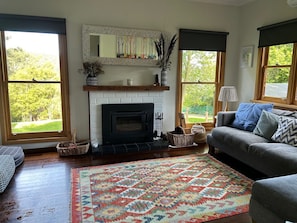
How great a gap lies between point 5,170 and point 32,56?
188cm

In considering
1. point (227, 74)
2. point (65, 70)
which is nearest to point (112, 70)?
point (65, 70)

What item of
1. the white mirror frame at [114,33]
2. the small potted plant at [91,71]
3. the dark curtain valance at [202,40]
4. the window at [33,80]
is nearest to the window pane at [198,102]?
the dark curtain valance at [202,40]

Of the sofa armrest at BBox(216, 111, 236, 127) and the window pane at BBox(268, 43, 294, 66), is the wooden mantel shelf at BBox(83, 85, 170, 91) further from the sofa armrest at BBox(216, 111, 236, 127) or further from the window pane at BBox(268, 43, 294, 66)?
the window pane at BBox(268, 43, 294, 66)

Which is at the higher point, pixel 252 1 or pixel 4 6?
pixel 252 1

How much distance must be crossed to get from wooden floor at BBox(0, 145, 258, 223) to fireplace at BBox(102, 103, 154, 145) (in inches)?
15.7

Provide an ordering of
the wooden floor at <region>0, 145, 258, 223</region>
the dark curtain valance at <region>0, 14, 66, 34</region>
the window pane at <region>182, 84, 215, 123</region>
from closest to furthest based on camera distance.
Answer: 1. the wooden floor at <region>0, 145, 258, 223</region>
2. the dark curtain valance at <region>0, 14, 66, 34</region>
3. the window pane at <region>182, 84, 215, 123</region>

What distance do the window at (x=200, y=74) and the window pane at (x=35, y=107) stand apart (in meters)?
2.24

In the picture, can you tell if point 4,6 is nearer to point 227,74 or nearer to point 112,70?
point 112,70

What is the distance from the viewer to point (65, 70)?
3.70m

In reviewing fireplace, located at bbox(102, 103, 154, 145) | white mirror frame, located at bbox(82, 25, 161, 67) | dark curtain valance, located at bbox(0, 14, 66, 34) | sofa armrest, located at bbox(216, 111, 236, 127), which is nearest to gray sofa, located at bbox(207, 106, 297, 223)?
sofa armrest, located at bbox(216, 111, 236, 127)

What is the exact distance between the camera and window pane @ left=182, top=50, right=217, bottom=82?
14.2 feet

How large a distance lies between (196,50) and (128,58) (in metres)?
1.34

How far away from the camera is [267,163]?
2520 mm

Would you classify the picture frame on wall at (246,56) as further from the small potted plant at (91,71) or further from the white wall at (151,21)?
the small potted plant at (91,71)
